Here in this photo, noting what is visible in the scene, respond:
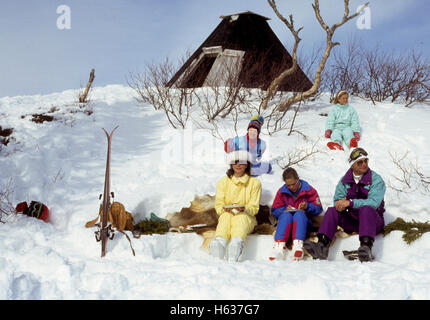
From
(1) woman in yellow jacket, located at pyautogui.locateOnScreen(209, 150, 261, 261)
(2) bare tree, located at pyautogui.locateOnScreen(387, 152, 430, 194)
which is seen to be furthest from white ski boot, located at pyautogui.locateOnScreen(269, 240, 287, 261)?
(2) bare tree, located at pyautogui.locateOnScreen(387, 152, 430, 194)

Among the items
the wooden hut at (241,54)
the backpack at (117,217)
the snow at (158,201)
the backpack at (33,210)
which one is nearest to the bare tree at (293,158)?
the snow at (158,201)

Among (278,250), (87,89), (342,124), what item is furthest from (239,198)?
(87,89)

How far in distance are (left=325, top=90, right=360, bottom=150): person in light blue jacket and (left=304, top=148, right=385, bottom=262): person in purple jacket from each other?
10.1 feet

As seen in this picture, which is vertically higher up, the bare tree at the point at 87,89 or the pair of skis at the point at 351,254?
the bare tree at the point at 87,89

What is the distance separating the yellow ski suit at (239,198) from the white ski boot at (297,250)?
1.53 feet

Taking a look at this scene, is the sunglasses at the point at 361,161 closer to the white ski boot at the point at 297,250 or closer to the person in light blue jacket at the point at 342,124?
the white ski boot at the point at 297,250

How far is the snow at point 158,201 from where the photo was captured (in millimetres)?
2664

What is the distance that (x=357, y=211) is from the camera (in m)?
3.75

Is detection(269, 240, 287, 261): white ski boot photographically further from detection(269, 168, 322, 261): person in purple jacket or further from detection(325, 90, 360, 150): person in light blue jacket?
detection(325, 90, 360, 150): person in light blue jacket

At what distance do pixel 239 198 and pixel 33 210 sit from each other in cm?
221

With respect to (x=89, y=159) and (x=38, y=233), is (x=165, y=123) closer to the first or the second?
(x=89, y=159)

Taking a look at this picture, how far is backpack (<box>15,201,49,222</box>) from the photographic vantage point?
418 cm

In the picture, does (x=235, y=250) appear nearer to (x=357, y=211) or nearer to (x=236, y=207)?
(x=236, y=207)

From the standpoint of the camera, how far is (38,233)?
12.7 ft
